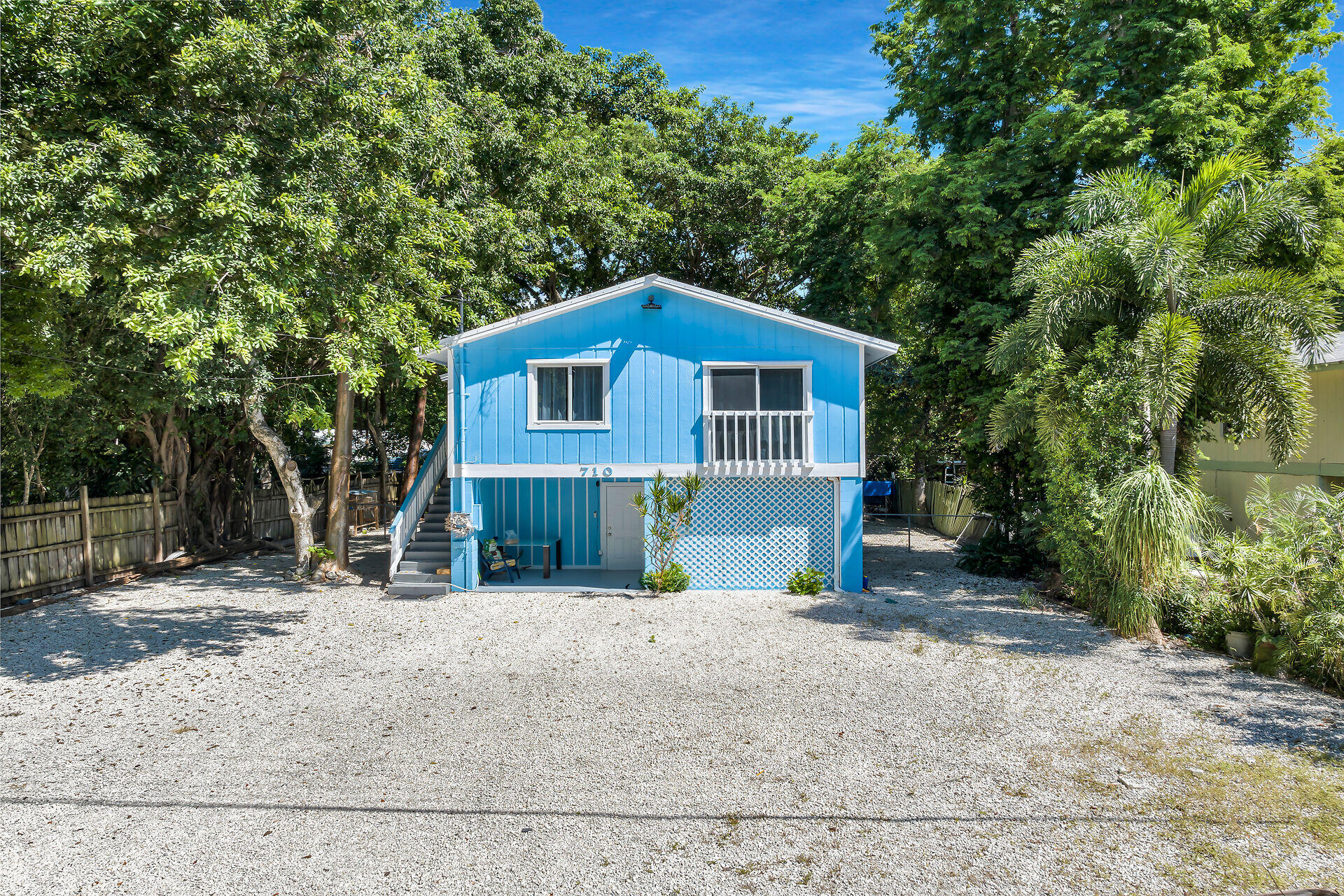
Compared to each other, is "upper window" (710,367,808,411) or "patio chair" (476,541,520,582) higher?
"upper window" (710,367,808,411)

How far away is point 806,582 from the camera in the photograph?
13.2 m

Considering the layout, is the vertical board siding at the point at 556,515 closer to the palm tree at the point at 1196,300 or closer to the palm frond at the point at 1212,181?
the palm tree at the point at 1196,300

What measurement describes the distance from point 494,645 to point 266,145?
23.0 feet

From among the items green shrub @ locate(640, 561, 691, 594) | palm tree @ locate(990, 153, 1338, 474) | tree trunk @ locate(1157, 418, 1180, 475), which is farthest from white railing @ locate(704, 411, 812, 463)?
tree trunk @ locate(1157, 418, 1180, 475)

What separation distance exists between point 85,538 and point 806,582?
1317cm

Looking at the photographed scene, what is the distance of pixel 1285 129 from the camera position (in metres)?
13.0

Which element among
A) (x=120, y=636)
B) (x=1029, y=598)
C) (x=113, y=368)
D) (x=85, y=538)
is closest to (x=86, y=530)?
(x=85, y=538)

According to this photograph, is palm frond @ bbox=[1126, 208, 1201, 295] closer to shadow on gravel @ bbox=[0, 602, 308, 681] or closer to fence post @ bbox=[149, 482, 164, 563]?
shadow on gravel @ bbox=[0, 602, 308, 681]

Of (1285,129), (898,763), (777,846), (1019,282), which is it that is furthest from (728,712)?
(1285,129)

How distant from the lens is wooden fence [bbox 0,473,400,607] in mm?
11594

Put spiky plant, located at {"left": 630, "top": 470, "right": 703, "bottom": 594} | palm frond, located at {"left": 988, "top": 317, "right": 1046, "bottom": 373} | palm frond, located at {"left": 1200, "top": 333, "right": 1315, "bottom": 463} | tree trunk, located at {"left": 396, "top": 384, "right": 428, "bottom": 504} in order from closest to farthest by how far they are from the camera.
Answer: palm frond, located at {"left": 1200, "top": 333, "right": 1315, "bottom": 463}
palm frond, located at {"left": 988, "top": 317, "right": 1046, "bottom": 373}
spiky plant, located at {"left": 630, "top": 470, "right": 703, "bottom": 594}
tree trunk, located at {"left": 396, "top": 384, "right": 428, "bottom": 504}

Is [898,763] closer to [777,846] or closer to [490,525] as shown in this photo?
[777,846]

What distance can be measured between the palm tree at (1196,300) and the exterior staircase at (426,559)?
10905 millimetres

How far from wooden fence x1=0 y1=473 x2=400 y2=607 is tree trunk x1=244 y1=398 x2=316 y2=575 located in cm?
→ 296
